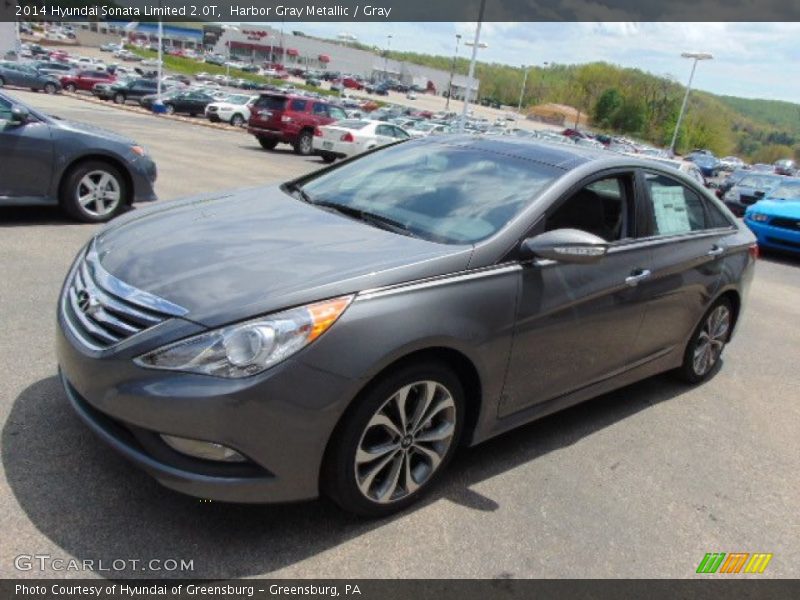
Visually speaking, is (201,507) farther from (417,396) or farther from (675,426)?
(675,426)

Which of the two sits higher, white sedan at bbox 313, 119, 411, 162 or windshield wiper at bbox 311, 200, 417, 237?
windshield wiper at bbox 311, 200, 417, 237

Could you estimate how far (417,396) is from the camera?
9.25 feet

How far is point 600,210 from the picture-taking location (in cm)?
371

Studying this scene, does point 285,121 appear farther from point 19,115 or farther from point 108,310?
point 108,310

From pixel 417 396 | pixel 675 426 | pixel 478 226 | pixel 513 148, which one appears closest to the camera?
pixel 417 396

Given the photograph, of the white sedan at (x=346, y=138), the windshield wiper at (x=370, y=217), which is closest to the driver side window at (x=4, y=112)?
the windshield wiper at (x=370, y=217)

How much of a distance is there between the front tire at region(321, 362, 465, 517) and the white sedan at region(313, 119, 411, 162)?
633 inches

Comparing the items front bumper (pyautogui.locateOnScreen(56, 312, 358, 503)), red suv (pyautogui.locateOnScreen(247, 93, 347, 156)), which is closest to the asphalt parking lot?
front bumper (pyautogui.locateOnScreen(56, 312, 358, 503))

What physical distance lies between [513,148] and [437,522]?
7.14ft

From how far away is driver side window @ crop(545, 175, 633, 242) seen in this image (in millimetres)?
3430

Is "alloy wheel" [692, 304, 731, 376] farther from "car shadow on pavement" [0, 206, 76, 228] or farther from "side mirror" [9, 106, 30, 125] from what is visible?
"side mirror" [9, 106, 30, 125]

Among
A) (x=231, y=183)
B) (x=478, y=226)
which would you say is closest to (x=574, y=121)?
(x=231, y=183)

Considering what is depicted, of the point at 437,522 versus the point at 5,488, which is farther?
the point at 437,522

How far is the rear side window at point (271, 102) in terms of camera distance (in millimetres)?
20202
